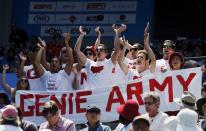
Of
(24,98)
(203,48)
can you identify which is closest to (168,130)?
(24,98)

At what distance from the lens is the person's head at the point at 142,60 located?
30.0 ft

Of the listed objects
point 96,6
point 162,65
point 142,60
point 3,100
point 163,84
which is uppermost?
point 96,6

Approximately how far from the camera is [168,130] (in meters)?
6.80

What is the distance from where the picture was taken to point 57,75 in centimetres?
955

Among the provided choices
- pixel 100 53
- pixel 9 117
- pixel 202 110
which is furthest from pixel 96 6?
pixel 9 117

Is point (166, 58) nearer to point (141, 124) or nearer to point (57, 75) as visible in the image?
point (57, 75)

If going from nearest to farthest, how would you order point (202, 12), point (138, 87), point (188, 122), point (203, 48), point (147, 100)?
point (188, 122), point (147, 100), point (138, 87), point (203, 48), point (202, 12)

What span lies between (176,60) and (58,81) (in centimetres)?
182

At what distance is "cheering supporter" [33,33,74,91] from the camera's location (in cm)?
953

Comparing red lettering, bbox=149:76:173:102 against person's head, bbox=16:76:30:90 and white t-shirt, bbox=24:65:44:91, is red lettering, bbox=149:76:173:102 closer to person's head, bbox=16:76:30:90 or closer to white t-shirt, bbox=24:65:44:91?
white t-shirt, bbox=24:65:44:91

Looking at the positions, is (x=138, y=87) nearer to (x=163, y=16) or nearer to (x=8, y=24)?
(x=163, y=16)

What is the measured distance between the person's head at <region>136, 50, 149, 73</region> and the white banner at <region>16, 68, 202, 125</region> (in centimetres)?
17

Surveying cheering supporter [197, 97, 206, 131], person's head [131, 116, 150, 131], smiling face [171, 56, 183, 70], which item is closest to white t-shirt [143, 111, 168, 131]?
cheering supporter [197, 97, 206, 131]

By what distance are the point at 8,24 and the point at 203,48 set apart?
659cm
